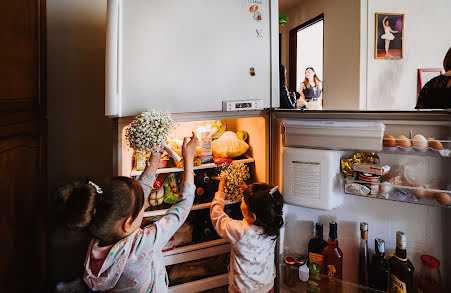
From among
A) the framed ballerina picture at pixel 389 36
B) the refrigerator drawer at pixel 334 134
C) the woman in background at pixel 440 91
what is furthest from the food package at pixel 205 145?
the framed ballerina picture at pixel 389 36

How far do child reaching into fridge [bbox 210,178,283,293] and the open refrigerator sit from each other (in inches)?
4.7

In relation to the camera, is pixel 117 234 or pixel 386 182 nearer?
pixel 117 234

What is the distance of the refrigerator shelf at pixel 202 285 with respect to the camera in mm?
1528

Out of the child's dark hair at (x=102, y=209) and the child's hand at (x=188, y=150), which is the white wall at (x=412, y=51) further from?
the child's dark hair at (x=102, y=209)

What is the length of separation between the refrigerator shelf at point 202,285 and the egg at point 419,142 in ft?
3.88

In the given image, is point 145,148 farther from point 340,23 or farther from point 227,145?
point 340,23

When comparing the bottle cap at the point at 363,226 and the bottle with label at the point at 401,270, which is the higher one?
the bottle cap at the point at 363,226

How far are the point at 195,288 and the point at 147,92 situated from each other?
1.09 meters

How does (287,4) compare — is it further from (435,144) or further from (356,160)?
(435,144)

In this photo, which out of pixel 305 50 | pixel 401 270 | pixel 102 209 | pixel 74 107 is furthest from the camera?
pixel 305 50

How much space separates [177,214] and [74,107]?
3.62 feet

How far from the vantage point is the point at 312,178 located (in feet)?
4.47

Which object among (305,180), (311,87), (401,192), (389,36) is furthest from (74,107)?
(389,36)

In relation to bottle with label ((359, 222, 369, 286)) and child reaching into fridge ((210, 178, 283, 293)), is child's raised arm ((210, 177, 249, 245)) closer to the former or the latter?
child reaching into fridge ((210, 178, 283, 293))
